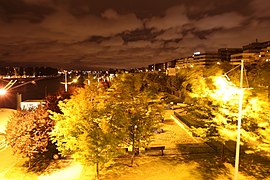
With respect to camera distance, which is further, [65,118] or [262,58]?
[262,58]

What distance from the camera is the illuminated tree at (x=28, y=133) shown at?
16.5m

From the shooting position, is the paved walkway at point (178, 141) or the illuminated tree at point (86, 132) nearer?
the illuminated tree at point (86, 132)

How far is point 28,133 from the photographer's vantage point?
54.6ft

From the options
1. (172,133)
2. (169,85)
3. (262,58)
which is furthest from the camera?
(262,58)

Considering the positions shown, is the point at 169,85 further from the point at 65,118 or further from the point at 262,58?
the point at 262,58

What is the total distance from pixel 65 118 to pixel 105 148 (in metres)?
2.99

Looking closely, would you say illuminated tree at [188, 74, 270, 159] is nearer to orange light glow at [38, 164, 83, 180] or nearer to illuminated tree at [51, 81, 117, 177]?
illuminated tree at [51, 81, 117, 177]

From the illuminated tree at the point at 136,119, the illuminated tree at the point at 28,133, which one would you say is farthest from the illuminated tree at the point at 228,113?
the illuminated tree at the point at 28,133

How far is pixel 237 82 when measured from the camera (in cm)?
1627

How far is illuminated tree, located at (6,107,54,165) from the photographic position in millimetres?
16484

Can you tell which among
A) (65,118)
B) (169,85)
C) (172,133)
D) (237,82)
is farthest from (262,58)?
(65,118)

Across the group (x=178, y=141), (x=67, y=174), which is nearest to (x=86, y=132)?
(x=67, y=174)

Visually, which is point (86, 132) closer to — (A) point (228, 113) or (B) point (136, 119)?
(B) point (136, 119)

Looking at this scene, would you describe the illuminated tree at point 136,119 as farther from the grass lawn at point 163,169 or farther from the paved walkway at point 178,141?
the paved walkway at point 178,141
